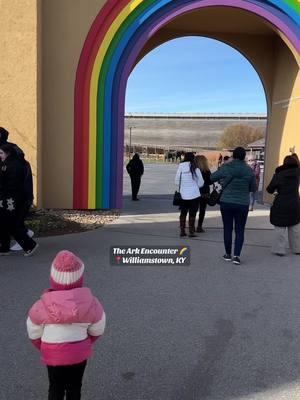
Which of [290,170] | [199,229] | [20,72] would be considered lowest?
[199,229]

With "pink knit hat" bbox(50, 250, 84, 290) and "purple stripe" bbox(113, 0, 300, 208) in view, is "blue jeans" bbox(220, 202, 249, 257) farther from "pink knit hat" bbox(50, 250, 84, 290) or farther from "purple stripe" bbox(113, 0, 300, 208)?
"purple stripe" bbox(113, 0, 300, 208)

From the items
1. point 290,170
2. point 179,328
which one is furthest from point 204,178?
point 179,328

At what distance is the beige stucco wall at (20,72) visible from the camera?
33.1ft

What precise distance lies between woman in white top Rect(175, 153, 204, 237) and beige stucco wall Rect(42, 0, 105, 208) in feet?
12.3

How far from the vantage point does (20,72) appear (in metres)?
10.2

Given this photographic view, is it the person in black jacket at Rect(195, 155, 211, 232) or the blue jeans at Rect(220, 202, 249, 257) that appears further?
the person in black jacket at Rect(195, 155, 211, 232)

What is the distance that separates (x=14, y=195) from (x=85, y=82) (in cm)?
530

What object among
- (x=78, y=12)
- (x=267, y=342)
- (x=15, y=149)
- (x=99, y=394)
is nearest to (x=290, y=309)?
(x=267, y=342)

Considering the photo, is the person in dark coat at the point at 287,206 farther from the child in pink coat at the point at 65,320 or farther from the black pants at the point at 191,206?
the child in pink coat at the point at 65,320

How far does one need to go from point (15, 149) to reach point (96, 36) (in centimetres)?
541

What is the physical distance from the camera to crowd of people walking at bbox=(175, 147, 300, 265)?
6.54 m

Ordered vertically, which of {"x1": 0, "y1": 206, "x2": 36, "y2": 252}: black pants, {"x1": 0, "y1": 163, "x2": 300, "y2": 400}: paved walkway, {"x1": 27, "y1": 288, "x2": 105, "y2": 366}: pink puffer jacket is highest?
{"x1": 27, "y1": 288, "x2": 105, "y2": 366}: pink puffer jacket

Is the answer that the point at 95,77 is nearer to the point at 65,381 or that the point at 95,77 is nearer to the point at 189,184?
the point at 189,184

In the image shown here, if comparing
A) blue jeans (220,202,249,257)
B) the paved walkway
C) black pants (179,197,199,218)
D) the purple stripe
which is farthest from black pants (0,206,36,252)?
the purple stripe
